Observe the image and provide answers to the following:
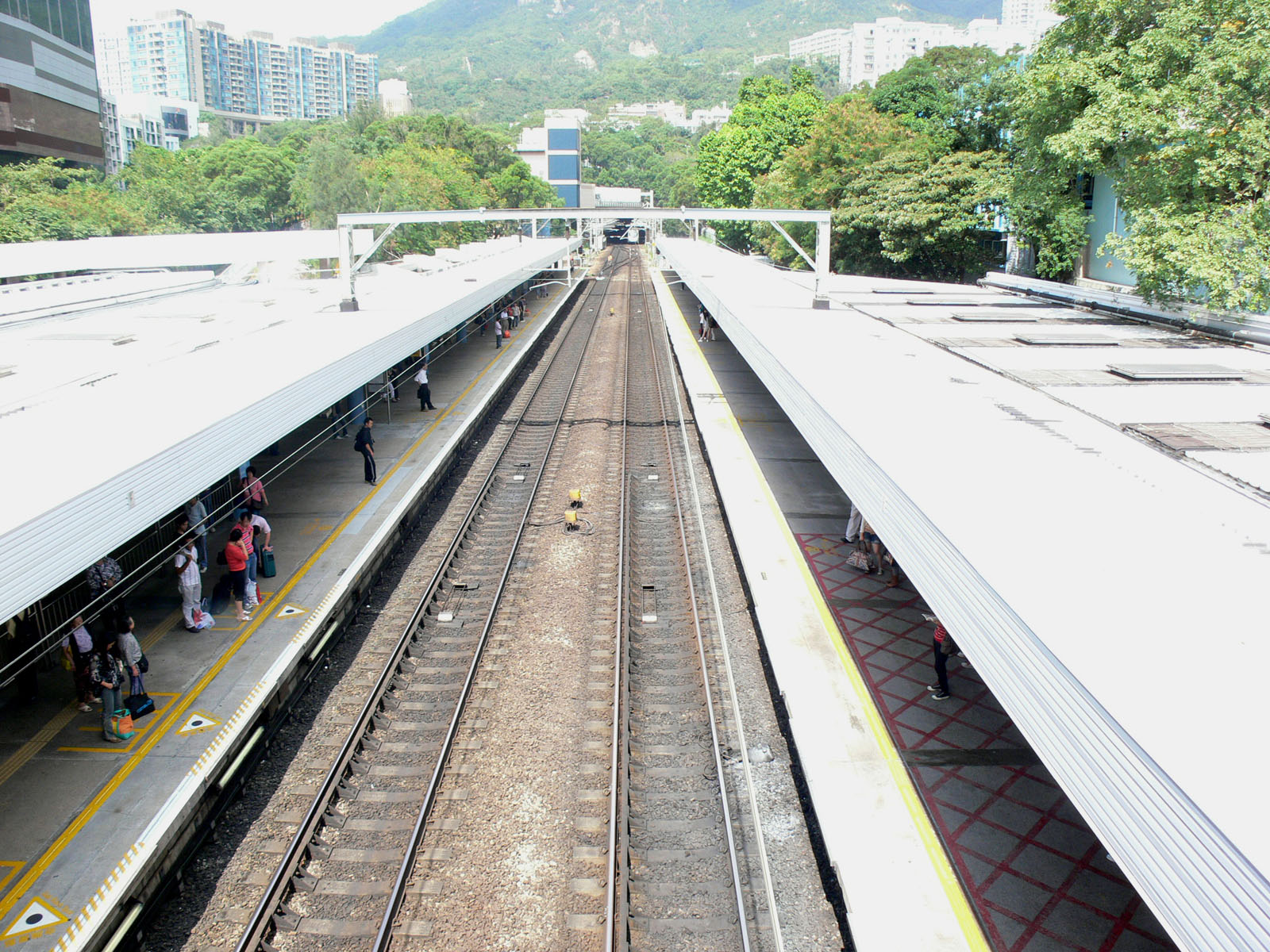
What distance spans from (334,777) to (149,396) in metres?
5.74

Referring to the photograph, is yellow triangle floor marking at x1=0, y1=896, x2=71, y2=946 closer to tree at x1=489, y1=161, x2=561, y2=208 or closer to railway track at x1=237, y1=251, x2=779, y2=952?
railway track at x1=237, y1=251, x2=779, y2=952

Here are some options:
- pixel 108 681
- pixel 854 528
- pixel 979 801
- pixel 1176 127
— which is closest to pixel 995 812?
pixel 979 801

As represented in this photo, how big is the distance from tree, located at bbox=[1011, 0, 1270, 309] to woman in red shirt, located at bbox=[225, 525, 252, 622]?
1682cm

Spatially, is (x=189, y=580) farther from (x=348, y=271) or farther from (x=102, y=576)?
(x=348, y=271)

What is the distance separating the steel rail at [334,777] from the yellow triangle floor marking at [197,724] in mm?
1324

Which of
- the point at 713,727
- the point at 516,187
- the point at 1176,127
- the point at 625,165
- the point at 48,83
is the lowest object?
the point at 713,727

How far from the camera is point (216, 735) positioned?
9398 millimetres

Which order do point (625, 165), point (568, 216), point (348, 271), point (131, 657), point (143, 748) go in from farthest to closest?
point (625, 165) → point (568, 216) → point (348, 271) → point (131, 657) → point (143, 748)

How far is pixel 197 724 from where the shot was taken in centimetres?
969

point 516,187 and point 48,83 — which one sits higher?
point 48,83

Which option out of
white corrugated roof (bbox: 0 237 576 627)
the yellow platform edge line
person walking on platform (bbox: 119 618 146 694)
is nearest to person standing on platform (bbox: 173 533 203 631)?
white corrugated roof (bbox: 0 237 576 627)

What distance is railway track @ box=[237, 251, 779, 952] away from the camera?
24.7 ft

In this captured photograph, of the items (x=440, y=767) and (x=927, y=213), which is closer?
(x=440, y=767)

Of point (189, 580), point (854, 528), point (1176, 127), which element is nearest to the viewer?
point (189, 580)
